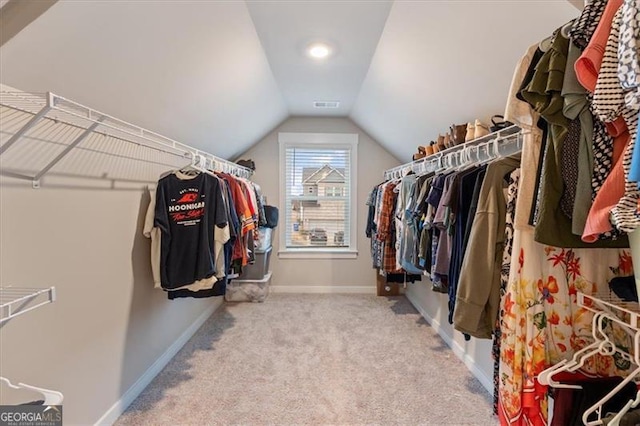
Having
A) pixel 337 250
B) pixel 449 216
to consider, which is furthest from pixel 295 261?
pixel 449 216

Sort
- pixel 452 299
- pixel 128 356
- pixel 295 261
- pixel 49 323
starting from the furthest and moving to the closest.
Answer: pixel 295 261
pixel 128 356
pixel 452 299
pixel 49 323

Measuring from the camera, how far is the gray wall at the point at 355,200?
14.7 feet

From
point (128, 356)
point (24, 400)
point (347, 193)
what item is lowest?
point (128, 356)

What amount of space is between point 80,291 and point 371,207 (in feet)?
9.24

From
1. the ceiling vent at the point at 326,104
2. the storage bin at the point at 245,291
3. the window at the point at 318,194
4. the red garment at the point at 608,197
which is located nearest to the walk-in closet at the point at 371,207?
the red garment at the point at 608,197

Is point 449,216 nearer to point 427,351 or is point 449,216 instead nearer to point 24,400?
point 427,351

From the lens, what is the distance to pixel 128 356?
2.02 meters

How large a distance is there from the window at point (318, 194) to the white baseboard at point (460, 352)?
1.40 m

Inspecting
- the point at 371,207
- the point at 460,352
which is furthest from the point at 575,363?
the point at 371,207

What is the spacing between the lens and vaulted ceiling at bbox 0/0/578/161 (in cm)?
128

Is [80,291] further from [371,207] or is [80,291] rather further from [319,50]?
[371,207]

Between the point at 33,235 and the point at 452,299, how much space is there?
1816 millimetres

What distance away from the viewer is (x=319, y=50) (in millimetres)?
2436

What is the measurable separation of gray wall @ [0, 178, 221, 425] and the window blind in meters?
2.56
